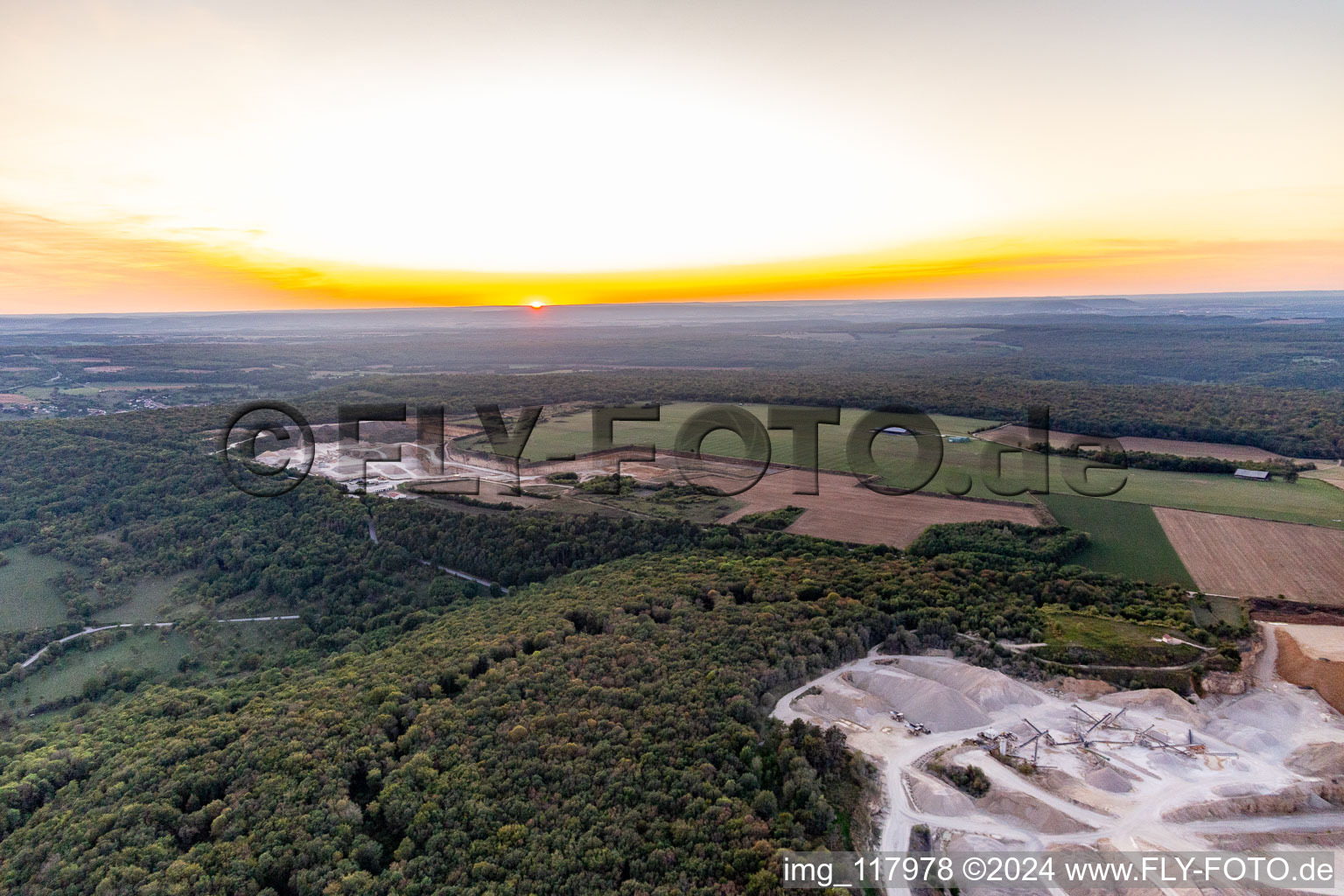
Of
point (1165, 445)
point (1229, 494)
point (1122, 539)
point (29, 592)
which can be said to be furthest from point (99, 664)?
point (1165, 445)

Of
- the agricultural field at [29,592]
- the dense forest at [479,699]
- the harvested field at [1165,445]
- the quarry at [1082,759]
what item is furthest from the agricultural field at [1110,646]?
the agricultural field at [29,592]

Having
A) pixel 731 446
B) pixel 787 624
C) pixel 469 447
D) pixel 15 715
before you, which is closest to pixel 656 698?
pixel 787 624

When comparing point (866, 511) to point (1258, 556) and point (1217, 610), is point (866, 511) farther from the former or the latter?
point (1258, 556)

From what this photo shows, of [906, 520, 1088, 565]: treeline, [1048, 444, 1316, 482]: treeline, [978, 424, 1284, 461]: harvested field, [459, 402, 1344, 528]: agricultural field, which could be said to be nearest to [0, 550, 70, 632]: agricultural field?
[459, 402, 1344, 528]: agricultural field

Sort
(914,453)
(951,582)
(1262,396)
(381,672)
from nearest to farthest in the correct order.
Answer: (381,672), (951,582), (914,453), (1262,396)

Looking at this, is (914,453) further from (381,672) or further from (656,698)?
(381,672)

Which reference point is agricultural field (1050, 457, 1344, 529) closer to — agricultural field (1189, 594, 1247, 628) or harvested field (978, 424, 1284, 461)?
harvested field (978, 424, 1284, 461)

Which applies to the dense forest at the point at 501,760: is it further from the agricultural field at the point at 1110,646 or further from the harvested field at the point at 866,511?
the harvested field at the point at 866,511
